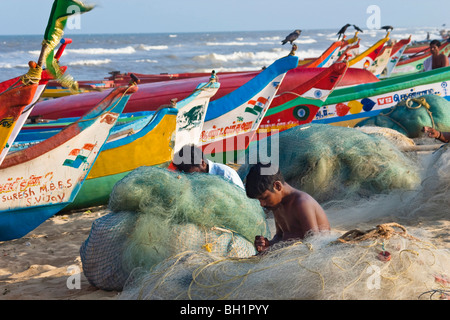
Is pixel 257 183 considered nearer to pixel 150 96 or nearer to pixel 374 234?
pixel 374 234

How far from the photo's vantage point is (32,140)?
7508 mm

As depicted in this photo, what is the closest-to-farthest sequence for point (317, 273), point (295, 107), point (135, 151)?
point (317, 273) → point (135, 151) → point (295, 107)

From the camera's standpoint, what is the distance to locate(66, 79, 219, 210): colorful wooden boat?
702 centimetres

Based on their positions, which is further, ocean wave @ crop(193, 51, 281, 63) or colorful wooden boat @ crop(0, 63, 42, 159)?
ocean wave @ crop(193, 51, 281, 63)

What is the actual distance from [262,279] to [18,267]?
10.1 feet

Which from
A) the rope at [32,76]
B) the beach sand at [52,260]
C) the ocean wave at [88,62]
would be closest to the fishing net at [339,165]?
the beach sand at [52,260]

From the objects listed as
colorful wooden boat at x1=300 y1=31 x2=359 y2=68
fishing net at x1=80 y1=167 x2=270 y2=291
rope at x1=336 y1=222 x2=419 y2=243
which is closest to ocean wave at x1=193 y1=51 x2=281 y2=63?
colorful wooden boat at x1=300 y1=31 x2=359 y2=68

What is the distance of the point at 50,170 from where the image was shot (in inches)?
235

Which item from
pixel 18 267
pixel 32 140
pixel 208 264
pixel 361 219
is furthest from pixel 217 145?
pixel 208 264

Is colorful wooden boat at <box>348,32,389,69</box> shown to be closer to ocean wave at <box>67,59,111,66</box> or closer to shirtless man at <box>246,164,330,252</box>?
shirtless man at <box>246,164,330,252</box>

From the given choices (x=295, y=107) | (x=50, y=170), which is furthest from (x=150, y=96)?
(x=50, y=170)

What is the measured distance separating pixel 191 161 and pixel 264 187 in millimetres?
1532

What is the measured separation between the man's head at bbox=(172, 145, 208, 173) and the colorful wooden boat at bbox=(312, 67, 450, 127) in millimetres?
5493
